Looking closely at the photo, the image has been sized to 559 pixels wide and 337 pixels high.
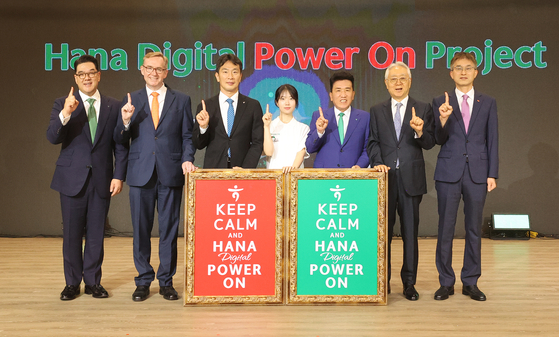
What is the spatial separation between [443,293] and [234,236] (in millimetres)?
1475

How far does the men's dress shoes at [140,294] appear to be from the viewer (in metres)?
3.30

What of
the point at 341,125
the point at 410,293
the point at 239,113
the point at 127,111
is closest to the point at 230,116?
the point at 239,113

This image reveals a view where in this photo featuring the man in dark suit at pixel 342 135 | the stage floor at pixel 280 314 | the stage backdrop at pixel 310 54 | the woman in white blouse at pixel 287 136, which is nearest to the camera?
the stage floor at pixel 280 314

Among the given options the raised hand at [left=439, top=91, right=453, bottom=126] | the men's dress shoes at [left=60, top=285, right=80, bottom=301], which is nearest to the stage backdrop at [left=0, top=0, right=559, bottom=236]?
the raised hand at [left=439, top=91, right=453, bottom=126]

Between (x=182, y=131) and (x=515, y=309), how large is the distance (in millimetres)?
2472

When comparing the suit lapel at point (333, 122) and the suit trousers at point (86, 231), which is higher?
the suit lapel at point (333, 122)

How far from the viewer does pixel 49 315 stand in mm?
2990

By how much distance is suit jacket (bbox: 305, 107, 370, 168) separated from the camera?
3.48 meters

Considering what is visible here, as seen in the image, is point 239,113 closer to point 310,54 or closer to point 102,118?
point 102,118

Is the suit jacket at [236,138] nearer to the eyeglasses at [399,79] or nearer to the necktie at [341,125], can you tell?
the necktie at [341,125]

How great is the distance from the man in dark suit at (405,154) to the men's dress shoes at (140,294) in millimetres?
1684

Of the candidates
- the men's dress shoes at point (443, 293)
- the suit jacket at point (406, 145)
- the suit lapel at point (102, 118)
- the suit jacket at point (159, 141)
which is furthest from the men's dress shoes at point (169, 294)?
the men's dress shoes at point (443, 293)

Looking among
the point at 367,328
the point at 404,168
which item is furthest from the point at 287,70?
the point at 367,328

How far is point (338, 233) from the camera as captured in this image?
10.5ft
